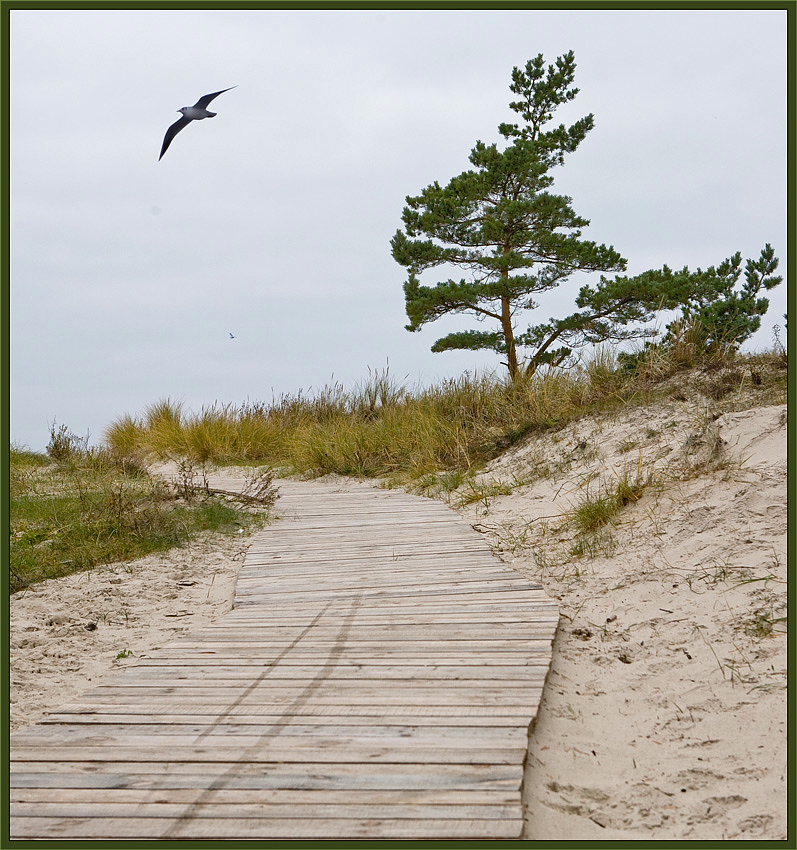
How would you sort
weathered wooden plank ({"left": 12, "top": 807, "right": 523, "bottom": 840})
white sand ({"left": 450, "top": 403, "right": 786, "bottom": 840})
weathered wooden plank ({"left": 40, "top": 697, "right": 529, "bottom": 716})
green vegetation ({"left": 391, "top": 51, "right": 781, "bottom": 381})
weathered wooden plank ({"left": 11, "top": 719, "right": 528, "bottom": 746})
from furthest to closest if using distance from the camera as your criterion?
green vegetation ({"left": 391, "top": 51, "right": 781, "bottom": 381}), weathered wooden plank ({"left": 40, "top": 697, "right": 529, "bottom": 716}), weathered wooden plank ({"left": 11, "top": 719, "right": 528, "bottom": 746}), white sand ({"left": 450, "top": 403, "right": 786, "bottom": 840}), weathered wooden plank ({"left": 12, "top": 807, "right": 523, "bottom": 840})

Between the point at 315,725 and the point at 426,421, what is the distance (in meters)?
6.96

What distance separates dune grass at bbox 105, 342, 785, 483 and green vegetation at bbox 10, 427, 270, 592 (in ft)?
8.40

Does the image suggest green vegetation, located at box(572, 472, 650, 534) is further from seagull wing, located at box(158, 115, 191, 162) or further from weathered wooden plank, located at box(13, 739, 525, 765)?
seagull wing, located at box(158, 115, 191, 162)

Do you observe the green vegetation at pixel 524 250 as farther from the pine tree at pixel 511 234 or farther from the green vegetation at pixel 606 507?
the green vegetation at pixel 606 507

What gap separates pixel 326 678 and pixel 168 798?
919 mm

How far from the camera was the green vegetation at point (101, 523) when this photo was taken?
16.6ft

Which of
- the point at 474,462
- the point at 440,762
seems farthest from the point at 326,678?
the point at 474,462

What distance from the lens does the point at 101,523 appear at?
18.9ft

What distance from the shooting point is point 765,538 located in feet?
12.4

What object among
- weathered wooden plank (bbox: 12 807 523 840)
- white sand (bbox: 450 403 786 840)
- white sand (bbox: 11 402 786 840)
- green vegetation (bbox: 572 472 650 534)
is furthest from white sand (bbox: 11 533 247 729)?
green vegetation (bbox: 572 472 650 534)

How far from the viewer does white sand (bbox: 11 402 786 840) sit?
87.6 inches

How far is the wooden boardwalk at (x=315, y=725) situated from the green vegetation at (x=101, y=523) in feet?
4.69

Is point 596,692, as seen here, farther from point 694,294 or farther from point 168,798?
point 694,294

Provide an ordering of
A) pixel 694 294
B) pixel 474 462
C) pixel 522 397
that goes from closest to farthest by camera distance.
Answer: pixel 474 462
pixel 522 397
pixel 694 294
